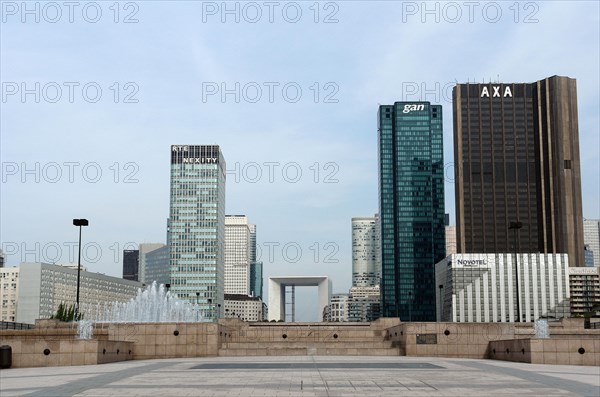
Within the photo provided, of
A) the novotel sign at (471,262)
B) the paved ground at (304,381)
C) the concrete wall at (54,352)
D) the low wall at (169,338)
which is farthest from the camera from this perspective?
the novotel sign at (471,262)

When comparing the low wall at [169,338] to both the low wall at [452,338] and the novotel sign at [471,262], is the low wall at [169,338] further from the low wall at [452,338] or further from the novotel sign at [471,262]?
the novotel sign at [471,262]

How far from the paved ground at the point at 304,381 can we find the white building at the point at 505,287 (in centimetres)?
17291

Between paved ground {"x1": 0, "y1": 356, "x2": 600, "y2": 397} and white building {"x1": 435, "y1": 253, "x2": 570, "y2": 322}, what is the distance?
173 m

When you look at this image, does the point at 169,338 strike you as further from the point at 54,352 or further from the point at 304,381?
the point at 304,381

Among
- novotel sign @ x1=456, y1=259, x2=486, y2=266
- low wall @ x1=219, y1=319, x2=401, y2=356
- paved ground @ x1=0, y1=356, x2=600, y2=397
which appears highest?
novotel sign @ x1=456, y1=259, x2=486, y2=266

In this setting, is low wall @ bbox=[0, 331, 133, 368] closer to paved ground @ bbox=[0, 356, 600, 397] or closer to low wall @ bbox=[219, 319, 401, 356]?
paved ground @ bbox=[0, 356, 600, 397]

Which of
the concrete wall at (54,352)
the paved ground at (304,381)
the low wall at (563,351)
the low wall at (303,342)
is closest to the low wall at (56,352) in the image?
the concrete wall at (54,352)

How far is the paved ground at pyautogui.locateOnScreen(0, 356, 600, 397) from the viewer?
1686cm

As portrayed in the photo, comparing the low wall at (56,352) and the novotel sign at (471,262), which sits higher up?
the novotel sign at (471,262)

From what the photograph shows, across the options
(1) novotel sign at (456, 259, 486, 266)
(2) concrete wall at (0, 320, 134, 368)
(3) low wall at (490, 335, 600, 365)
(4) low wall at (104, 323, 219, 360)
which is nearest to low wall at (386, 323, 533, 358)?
(3) low wall at (490, 335, 600, 365)

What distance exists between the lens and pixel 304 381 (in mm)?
19688

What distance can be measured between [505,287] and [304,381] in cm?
18337

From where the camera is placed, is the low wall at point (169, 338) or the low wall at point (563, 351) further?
the low wall at point (169, 338)

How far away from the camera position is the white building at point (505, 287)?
627 feet
